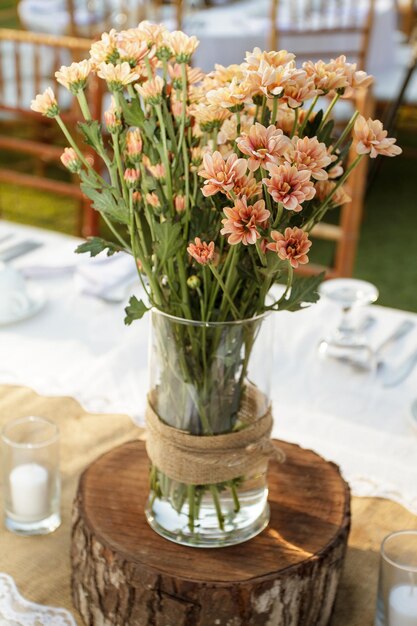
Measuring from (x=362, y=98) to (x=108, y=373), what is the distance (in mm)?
911

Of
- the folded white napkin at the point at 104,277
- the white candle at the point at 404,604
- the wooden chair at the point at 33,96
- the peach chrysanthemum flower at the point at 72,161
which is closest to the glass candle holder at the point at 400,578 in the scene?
the white candle at the point at 404,604

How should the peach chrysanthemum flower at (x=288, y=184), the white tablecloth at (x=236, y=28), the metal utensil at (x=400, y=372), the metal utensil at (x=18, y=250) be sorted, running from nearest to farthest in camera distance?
the peach chrysanthemum flower at (x=288, y=184)
the metal utensil at (x=400, y=372)
the metal utensil at (x=18, y=250)
the white tablecloth at (x=236, y=28)

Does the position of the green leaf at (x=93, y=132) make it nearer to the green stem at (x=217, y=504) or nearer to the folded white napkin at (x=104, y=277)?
the green stem at (x=217, y=504)

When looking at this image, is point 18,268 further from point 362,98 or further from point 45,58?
point 45,58

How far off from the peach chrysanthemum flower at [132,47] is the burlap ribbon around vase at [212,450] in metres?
0.33

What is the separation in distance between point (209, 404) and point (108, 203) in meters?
0.22

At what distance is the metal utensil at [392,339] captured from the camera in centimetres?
140

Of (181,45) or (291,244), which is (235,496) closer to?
(291,244)

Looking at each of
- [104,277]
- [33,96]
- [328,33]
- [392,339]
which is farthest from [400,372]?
[328,33]

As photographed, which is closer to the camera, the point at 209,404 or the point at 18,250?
the point at 209,404

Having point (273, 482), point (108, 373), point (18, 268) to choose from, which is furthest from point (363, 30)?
point (273, 482)

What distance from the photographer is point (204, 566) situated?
2.86ft

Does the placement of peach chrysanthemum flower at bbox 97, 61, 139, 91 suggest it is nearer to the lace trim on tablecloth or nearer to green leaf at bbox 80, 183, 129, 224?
green leaf at bbox 80, 183, 129, 224

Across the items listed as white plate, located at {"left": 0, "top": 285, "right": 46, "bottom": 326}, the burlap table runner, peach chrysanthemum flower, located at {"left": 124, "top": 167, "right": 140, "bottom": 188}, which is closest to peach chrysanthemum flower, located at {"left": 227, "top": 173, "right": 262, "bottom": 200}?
peach chrysanthemum flower, located at {"left": 124, "top": 167, "right": 140, "bottom": 188}
